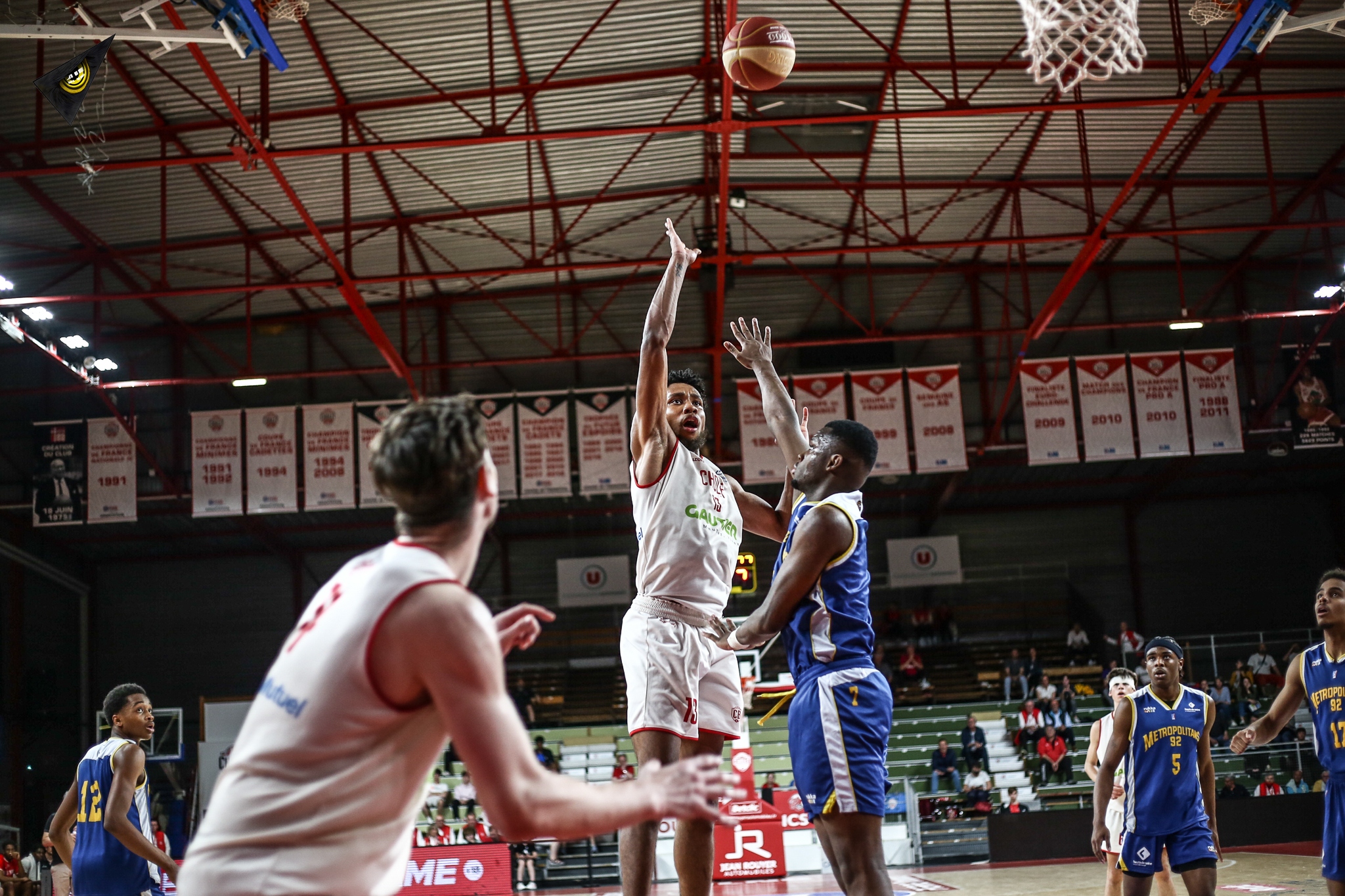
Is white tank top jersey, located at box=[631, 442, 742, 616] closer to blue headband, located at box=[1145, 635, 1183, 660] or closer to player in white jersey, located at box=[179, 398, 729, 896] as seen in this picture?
player in white jersey, located at box=[179, 398, 729, 896]

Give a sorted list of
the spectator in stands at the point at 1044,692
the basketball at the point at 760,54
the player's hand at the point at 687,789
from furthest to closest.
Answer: the spectator in stands at the point at 1044,692, the basketball at the point at 760,54, the player's hand at the point at 687,789

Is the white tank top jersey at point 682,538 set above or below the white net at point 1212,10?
below

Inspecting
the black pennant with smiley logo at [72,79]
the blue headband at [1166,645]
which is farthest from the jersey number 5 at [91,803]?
the black pennant with smiley logo at [72,79]

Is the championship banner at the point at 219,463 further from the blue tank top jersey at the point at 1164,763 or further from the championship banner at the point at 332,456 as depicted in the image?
the blue tank top jersey at the point at 1164,763

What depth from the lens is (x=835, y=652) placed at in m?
4.67

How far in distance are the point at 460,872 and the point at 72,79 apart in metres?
9.52

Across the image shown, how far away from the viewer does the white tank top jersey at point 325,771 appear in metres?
2.14

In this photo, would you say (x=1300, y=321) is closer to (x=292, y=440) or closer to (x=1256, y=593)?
(x=1256, y=593)

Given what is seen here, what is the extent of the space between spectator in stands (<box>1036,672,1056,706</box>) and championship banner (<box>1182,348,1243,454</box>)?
17.5 ft

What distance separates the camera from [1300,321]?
23.6 meters

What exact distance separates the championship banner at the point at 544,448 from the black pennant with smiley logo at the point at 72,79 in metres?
10.1

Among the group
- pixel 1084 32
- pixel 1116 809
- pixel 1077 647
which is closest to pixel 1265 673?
pixel 1077 647

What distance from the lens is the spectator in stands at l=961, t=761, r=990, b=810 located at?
18.7 meters

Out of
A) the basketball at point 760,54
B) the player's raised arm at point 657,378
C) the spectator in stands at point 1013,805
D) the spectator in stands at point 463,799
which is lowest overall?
the spectator in stands at point 1013,805
